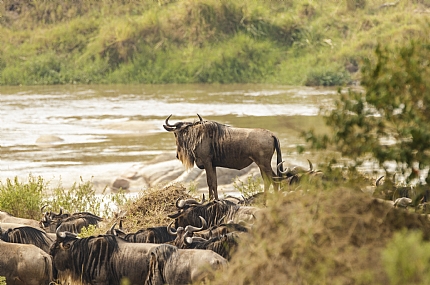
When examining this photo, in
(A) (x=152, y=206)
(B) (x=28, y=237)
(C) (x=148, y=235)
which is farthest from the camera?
(A) (x=152, y=206)

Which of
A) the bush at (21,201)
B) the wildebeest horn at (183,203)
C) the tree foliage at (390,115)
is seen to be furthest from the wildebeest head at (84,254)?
the bush at (21,201)

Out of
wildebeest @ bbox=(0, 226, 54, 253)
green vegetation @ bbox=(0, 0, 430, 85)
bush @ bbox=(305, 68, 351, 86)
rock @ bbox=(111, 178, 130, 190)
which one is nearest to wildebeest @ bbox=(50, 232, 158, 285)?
wildebeest @ bbox=(0, 226, 54, 253)

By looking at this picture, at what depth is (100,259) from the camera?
28.0 ft

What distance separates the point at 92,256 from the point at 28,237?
154cm

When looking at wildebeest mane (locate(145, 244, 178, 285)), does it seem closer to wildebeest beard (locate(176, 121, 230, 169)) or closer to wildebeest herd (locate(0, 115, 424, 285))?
wildebeest herd (locate(0, 115, 424, 285))

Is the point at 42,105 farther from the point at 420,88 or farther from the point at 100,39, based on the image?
the point at 420,88

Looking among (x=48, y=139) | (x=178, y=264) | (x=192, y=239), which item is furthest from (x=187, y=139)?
(x=48, y=139)

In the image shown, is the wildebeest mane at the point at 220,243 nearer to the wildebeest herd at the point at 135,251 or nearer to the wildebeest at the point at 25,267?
the wildebeest herd at the point at 135,251

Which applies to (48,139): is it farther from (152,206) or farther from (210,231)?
(210,231)

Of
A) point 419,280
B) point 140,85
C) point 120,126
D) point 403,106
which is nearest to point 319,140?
point 403,106

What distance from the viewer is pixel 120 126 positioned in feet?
86.7

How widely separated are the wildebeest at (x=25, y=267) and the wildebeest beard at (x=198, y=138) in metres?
3.22

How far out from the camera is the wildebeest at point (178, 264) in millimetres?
7494

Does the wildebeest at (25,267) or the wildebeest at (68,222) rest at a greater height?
the wildebeest at (25,267)
